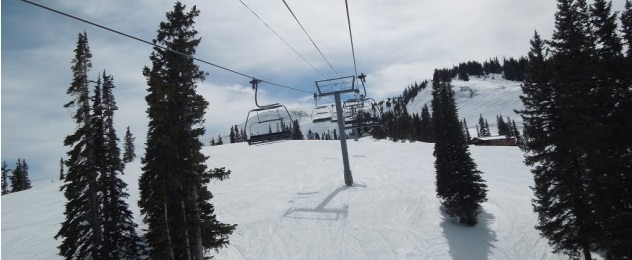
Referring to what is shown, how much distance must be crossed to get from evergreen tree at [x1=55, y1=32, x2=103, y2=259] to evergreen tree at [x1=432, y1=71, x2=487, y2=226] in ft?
81.2

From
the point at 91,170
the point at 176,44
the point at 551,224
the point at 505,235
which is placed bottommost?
the point at 505,235

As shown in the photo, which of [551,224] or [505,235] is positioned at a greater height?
[551,224]

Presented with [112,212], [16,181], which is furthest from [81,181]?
[16,181]

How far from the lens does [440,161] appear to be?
30.3m

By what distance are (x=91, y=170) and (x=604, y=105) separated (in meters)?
25.8

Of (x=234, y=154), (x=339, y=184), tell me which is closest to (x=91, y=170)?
(x=339, y=184)

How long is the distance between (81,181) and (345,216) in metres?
18.4

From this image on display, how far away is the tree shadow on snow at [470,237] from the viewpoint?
22947 mm

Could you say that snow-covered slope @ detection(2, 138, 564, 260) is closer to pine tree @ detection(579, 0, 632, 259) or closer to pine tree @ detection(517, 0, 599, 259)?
pine tree @ detection(517, 0, 599, 259)

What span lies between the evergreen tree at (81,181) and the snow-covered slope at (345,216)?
705cm

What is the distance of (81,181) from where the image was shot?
19.8 metres

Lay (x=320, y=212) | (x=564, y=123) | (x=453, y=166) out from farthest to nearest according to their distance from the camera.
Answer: (x=320, y=212) < (x=453, y=166) < (x=564, y=123)

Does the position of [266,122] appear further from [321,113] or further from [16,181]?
[16,181]

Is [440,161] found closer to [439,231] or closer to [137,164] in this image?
[439,231]
